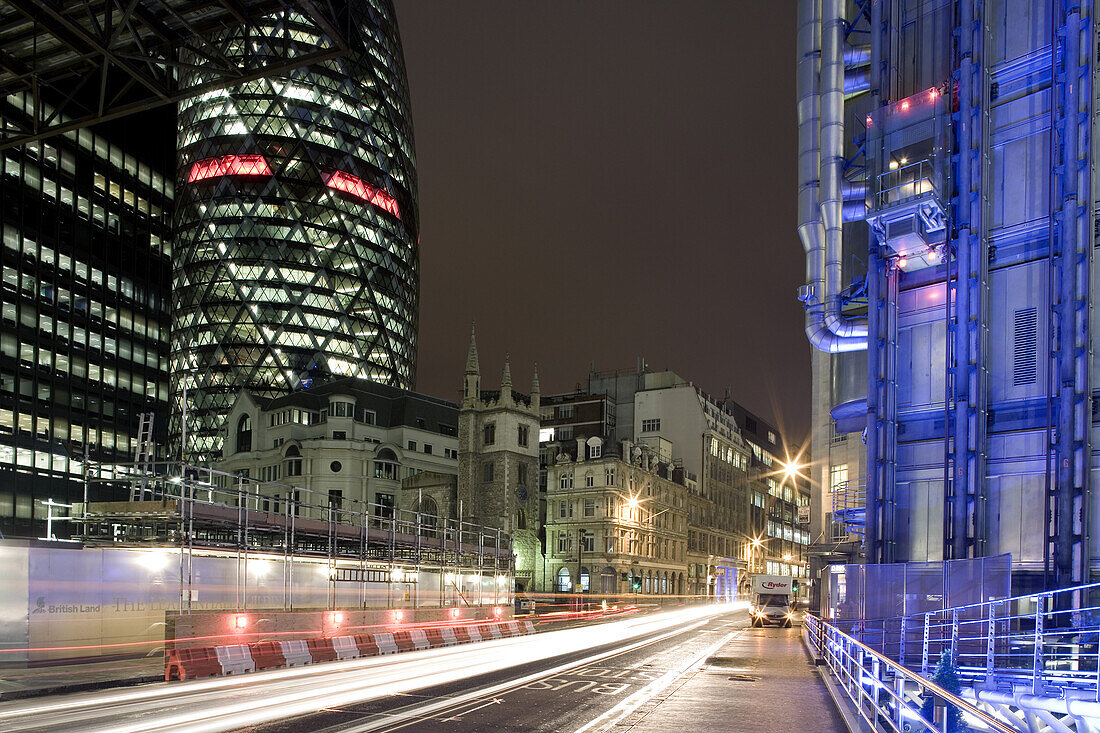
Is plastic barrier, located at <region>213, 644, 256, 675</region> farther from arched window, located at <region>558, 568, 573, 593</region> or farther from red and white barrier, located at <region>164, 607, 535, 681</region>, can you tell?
arched window, located at <region>558, 568, 573, 593</region>

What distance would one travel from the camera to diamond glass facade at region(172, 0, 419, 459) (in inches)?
5807

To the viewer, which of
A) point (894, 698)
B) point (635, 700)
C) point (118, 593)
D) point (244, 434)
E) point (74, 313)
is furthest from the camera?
point (244, 434)

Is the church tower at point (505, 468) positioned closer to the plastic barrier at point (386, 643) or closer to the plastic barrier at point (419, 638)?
the plastic barrier at point (419, 638)

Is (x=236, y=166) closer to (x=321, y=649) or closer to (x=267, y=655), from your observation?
(x=321, y=649)

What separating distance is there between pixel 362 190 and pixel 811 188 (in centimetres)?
13087

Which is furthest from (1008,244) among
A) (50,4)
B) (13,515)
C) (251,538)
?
(13,515)

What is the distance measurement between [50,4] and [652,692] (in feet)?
61.1

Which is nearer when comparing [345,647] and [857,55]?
[345,647]

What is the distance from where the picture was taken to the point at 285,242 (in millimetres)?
152125

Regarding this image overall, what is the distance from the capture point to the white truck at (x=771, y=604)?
171 ft

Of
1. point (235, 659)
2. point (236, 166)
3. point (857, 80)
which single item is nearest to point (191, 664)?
point (235, 659)

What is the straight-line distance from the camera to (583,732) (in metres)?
14.5

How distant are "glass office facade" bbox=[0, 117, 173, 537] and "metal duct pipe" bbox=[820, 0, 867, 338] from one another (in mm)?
77466

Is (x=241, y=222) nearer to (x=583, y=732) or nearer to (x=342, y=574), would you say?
(x=342, y=574)
